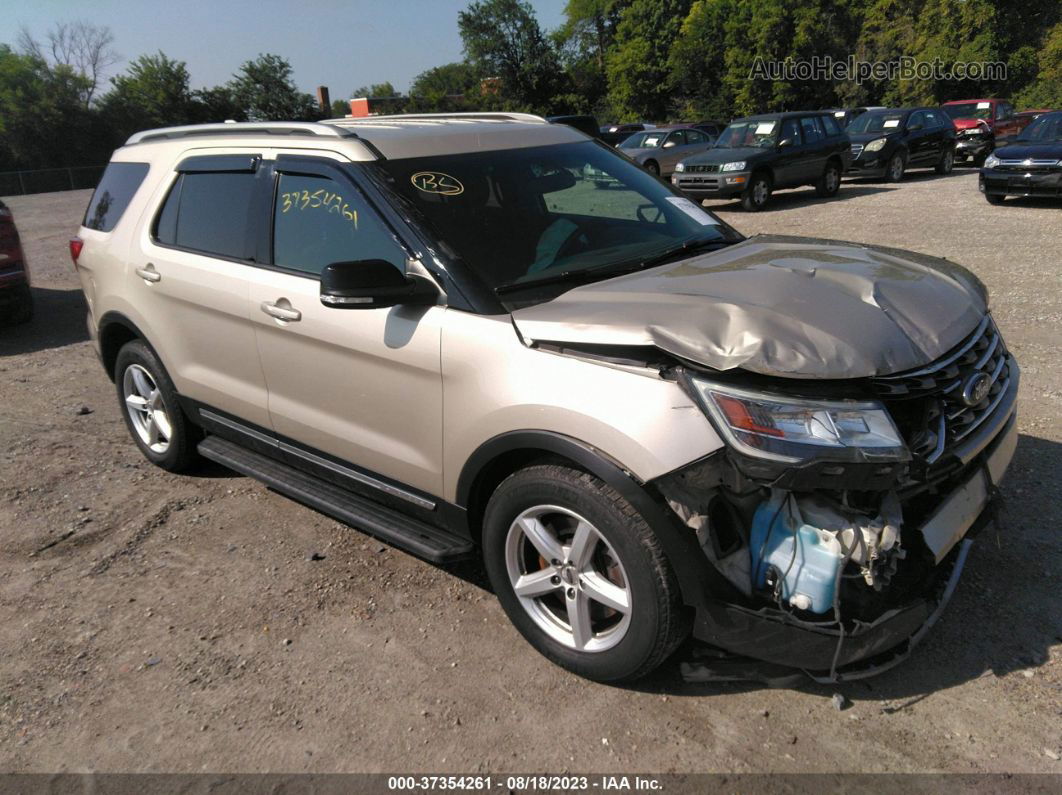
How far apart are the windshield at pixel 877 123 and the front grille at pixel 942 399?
63.2ft

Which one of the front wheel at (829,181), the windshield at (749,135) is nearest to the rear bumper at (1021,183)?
the front wheel at (829,181)

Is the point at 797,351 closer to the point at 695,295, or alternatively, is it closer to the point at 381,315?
the point at 695,295

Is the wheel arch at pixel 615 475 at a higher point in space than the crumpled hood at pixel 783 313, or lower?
lower

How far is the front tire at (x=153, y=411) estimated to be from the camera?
467cm

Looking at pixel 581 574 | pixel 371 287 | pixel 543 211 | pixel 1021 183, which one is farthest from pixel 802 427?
pixel 1021 183

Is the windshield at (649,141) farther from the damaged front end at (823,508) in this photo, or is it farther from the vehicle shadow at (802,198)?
the damaged front end at (823,508)

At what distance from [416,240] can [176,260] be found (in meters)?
1.83

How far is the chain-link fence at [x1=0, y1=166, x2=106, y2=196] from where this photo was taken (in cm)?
4106

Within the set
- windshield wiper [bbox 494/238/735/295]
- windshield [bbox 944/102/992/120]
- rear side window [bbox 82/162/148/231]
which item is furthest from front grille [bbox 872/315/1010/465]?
windshield [bbox 944/102/992/120]

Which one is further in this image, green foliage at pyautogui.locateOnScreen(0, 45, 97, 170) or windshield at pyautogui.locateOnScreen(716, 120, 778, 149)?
green foliage at pyautogui.locateOnScreen(0, 45, 97, 170)

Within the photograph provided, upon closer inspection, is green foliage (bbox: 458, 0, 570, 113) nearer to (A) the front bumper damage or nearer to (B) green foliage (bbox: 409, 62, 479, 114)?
(B) green foliage (bbox: 409, 62, 479, 114)

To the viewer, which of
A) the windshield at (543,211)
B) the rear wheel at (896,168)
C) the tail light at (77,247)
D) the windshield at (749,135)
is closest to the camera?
the windshield at (543,211)

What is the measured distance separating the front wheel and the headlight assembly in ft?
54.6

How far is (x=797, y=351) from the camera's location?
8.07 ft
